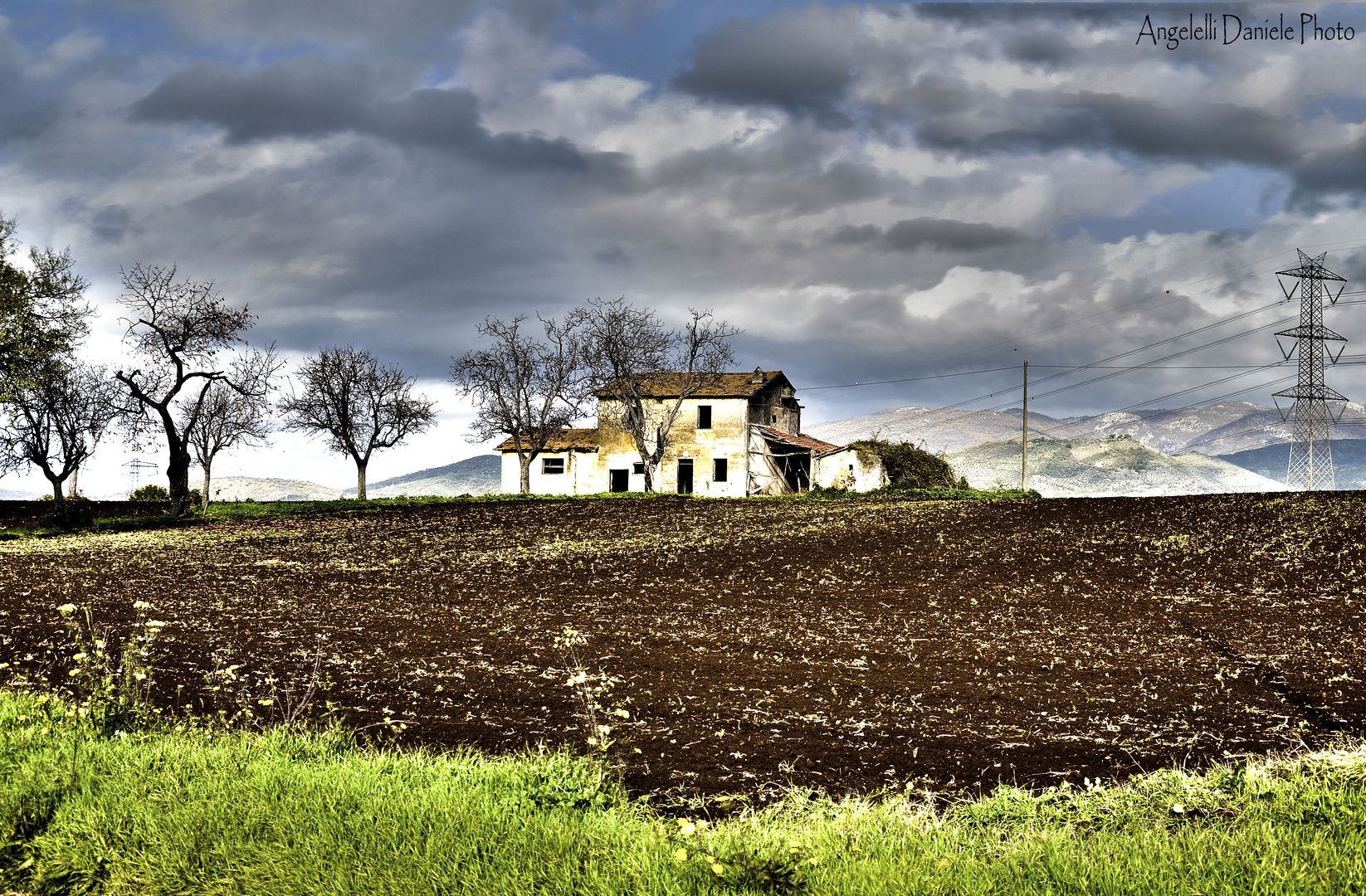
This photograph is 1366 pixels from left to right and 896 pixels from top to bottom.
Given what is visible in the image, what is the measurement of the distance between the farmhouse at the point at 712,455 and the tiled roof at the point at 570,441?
5 cm

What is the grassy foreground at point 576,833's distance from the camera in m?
3.61

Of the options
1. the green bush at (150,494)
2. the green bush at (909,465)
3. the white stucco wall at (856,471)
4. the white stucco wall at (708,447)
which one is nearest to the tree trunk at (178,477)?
the green bush at (150,494)

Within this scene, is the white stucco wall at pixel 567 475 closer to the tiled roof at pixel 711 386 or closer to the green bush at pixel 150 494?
the tiled roof at pixel 711 386

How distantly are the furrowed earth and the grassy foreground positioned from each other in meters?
1.02

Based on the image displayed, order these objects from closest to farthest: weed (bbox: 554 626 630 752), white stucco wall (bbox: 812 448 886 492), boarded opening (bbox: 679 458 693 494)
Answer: weed (bbox: 554 626 630 752), white stucco wall (bbox: 812 448 886 492), boarded opening (bbox: 679 458 693 494)

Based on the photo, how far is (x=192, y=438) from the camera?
141 ft

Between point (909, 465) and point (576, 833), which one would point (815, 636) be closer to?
point (576, 833)

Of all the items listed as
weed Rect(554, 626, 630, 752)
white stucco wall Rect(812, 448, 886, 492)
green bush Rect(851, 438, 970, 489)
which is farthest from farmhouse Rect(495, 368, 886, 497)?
weed Rect(554, 626, 630, 752)

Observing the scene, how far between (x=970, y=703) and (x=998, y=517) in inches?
611

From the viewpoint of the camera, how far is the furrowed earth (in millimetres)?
6566

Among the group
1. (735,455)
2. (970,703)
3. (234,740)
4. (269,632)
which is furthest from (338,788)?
(735,455)

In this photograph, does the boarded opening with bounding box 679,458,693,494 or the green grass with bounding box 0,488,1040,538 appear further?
the boarded opening with bounding box 679,458,693,494

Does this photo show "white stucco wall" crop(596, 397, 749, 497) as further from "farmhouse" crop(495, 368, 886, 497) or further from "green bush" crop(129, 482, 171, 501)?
"green bush" crop(129, 482, 171, 501)

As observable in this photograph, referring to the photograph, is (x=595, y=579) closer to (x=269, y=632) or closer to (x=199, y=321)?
(x=269, y=632)
